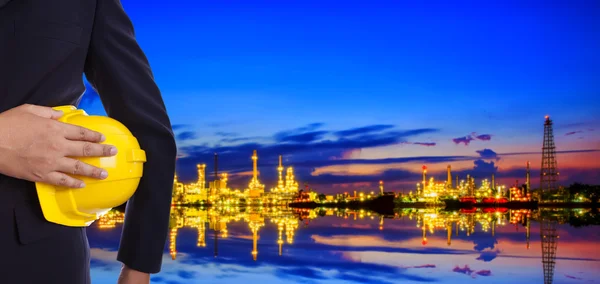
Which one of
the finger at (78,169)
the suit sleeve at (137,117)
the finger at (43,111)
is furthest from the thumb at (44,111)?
the suit sleeve at (137,117)

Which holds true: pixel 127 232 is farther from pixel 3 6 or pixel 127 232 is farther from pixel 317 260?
pixel 317 260

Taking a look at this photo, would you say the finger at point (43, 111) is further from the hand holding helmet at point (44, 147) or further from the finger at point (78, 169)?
the finger at point (78, 169)

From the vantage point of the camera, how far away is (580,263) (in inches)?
1162

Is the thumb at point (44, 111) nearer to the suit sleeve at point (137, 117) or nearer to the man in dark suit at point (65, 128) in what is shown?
the man in dark suit at point (65, 128)

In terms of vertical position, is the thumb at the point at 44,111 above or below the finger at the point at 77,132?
above

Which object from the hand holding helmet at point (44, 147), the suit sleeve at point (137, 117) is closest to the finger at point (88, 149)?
the hand holding helmet at point (44, 147)

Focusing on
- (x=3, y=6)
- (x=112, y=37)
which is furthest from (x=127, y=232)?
(x=3, y=6)

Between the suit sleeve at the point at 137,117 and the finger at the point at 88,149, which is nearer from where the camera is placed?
the finger at the point at 88,149

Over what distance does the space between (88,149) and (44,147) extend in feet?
0.34

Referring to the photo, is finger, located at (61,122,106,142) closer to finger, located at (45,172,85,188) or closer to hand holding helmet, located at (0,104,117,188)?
hand holding helmet, located at (0,104,117,188)

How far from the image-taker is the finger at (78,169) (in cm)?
165

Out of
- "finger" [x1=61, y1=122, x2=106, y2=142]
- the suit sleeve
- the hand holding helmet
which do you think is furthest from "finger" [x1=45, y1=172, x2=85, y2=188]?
the suit sleeve

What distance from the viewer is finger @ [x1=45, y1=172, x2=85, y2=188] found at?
1655mm

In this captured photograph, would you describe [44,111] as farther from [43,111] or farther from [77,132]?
[77,132]
